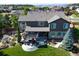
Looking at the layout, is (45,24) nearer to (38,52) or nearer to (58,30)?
(58,30)

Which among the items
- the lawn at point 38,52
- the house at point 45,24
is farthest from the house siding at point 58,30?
the lawn at point 38,52

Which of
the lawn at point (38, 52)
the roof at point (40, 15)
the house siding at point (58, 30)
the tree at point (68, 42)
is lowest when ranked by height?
the lawn at point (38, 52)

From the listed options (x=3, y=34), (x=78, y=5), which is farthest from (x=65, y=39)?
(x=3, y=34)

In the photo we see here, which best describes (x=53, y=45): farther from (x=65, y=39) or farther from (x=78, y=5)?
(x=78, y=5)

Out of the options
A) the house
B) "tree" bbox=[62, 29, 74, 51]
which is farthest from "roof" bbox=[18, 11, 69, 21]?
"tree" bbox=[62, 29, 74, 51]

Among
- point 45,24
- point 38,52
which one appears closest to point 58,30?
point 45,24

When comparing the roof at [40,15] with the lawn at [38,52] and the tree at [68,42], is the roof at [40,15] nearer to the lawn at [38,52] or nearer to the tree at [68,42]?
the tree at [68,42]

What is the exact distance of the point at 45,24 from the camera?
4277 millimetres

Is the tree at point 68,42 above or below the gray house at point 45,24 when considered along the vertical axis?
below

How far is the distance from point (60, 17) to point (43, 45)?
35 cm

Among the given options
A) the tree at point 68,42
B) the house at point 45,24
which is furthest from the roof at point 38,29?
the tree at point 68,42

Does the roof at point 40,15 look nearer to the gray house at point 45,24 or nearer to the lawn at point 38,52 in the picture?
the gray house at point 45,24

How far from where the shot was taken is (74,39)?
4266mm

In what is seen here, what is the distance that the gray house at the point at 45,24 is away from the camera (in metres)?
4.26
